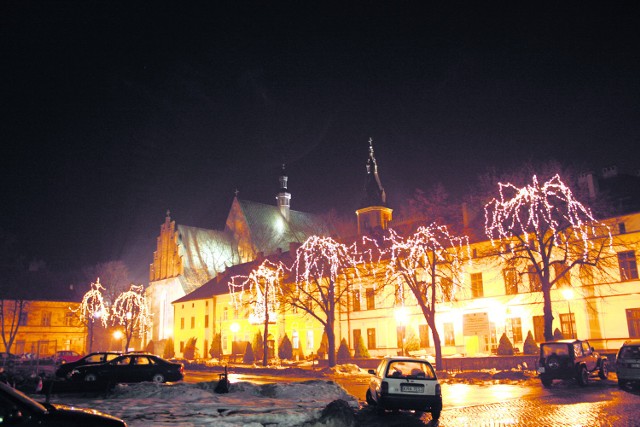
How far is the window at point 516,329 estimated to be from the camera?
1517 inches

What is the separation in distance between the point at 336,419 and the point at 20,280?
58397 millimetres

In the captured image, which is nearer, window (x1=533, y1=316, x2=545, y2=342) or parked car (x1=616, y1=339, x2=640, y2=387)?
parked car (x1=616, y1=339, x2=640, y2=387)

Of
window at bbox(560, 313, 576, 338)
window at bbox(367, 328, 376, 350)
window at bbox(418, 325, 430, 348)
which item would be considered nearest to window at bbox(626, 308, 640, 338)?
window at bbox(560, 313, 576, 338)

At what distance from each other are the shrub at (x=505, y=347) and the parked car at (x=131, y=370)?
74.4ft

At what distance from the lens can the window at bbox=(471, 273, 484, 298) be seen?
41375mm

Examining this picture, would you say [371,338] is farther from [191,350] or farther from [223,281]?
[223,281]

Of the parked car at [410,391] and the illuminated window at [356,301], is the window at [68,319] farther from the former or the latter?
the parked car at [410,391]

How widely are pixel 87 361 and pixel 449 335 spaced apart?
28.7m

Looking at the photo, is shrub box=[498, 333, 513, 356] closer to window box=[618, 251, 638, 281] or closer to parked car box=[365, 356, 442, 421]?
window box=[618, 251, 638, 281]

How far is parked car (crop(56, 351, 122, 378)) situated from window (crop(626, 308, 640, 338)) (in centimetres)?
2999

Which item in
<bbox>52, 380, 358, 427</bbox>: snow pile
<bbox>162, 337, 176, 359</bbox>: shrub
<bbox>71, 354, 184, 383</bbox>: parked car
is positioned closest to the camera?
<bbox>52, 380, 358, 427</bbox>: snow pile

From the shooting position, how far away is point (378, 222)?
221ft

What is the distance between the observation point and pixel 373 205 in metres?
68.5

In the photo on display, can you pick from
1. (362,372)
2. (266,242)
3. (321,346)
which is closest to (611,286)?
(362,372)
